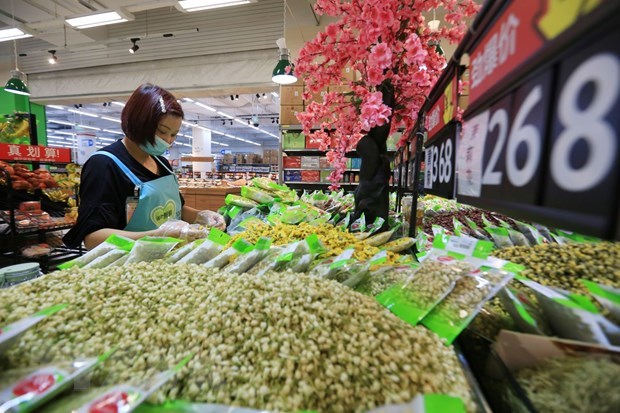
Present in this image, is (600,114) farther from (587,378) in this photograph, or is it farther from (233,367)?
(233,367)

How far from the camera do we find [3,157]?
341cm

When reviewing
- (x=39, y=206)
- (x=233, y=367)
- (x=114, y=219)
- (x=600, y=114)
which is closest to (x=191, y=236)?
(x=114, y=219)

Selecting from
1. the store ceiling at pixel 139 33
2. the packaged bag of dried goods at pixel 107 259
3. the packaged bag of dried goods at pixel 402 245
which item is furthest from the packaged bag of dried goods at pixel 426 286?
the store ceiling at pixel 139 33

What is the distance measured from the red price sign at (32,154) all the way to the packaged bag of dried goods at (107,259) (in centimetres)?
389

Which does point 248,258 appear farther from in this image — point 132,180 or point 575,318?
point 132,180

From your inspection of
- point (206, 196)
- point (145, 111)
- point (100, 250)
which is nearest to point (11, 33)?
point (206, 196)

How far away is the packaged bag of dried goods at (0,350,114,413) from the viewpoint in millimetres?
420

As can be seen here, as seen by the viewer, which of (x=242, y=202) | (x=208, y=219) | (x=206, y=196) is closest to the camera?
(x=208, y=219)

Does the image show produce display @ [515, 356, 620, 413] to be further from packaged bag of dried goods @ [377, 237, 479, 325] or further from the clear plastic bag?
the clear plastic bag

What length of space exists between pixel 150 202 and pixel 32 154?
3.48 metres

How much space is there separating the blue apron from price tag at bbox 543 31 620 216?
1694mm

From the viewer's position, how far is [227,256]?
96cm

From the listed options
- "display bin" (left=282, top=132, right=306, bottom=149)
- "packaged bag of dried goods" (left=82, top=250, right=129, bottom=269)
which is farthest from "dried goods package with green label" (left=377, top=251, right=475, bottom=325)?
"display bin" (left=282, top=132, right=306, bottom=149)

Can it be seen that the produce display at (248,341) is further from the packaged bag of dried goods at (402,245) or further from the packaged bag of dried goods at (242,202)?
the packaged bag of dried goods at (242,202)
